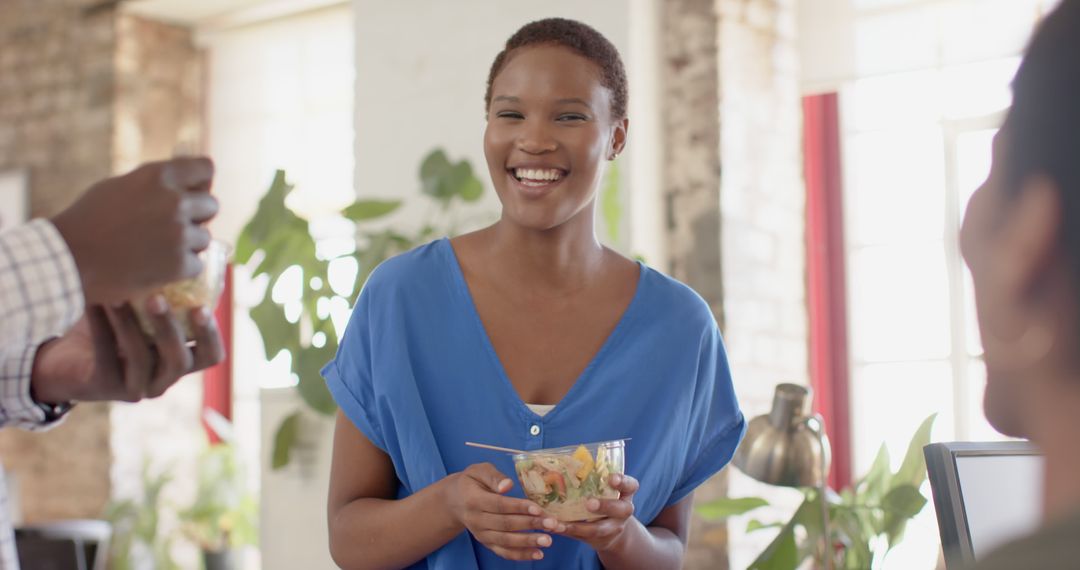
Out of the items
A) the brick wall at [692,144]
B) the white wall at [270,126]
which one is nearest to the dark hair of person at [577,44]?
the brick wall at [692,144]

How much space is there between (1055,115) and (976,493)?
736 millimetres

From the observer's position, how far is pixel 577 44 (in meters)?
1.70

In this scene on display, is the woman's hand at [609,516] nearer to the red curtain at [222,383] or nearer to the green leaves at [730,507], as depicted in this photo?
the green leaves at [730,507]

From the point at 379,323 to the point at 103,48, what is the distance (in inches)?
195

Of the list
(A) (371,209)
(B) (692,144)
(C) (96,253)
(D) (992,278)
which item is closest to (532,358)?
(C) (96,253)

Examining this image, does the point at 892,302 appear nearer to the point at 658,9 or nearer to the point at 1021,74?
the point at 658,9

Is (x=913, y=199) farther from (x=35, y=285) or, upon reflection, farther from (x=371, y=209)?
(x=35, y=285)

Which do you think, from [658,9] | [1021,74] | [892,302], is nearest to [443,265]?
[1021,74]

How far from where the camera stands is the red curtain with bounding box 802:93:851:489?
437 centimetres

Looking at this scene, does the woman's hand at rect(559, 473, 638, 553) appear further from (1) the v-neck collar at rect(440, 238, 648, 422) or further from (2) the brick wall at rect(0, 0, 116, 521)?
(2) the brick wall at rect(0, 0, 116, 521)

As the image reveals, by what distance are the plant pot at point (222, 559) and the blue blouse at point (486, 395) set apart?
4.08 meters

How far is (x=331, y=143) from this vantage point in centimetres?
581

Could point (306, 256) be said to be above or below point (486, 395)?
above

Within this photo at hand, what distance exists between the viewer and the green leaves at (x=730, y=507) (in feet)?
8.54
